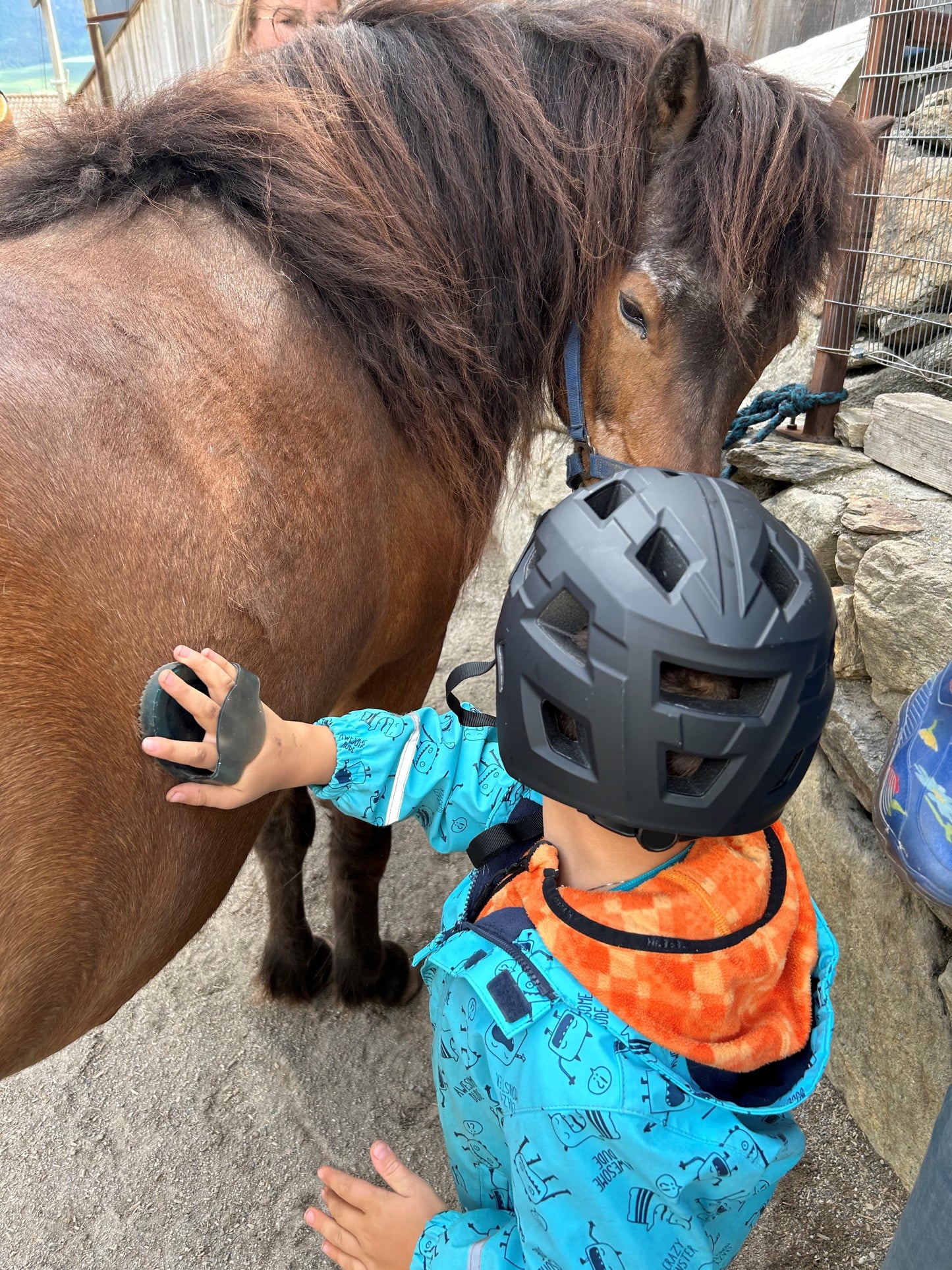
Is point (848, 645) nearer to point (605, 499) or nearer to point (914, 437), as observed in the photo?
point (914, 437)

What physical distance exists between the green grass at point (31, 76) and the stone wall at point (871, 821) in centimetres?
751

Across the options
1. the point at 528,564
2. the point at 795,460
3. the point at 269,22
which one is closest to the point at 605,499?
the point at 528,564

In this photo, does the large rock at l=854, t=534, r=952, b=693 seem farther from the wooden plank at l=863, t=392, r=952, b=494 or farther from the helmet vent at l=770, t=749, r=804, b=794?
the helmet vent at l=770, t=749, r=804, b=794

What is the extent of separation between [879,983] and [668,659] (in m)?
1.18

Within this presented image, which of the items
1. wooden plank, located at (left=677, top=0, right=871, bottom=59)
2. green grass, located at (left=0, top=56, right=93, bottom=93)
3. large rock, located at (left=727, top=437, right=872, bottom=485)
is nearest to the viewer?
large rock, located at (left=727, top=437, right=872, bottom=485)

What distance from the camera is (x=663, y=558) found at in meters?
0.70

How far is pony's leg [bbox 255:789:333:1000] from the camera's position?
1.89 m

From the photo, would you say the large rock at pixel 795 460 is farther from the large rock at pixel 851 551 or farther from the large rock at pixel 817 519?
the large rock at pixel 851 551

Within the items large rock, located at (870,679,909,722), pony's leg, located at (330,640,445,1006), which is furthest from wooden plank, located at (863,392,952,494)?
pony's leg, located at (330,640,445,1006)

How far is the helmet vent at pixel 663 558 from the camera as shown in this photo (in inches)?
26.9

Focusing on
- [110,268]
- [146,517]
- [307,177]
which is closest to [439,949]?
[146,517]

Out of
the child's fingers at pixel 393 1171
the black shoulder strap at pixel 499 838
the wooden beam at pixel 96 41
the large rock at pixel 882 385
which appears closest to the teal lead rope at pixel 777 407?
the large rock at pixel 882 385

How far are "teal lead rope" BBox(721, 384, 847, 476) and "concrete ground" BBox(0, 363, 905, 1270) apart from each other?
878 millimetres

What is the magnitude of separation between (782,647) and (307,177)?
0.92 meters
